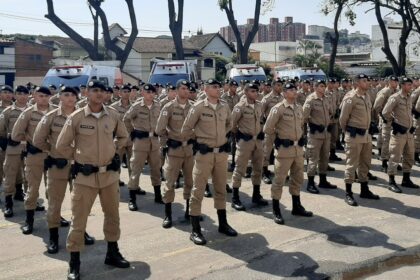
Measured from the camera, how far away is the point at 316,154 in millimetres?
9211

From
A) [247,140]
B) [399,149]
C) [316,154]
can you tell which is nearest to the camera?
[247,140]

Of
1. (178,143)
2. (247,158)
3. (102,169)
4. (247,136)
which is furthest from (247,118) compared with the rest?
(102,169)

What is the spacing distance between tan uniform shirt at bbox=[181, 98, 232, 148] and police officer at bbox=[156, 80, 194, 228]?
1.91 ft

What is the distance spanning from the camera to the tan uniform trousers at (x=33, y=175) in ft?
22.7

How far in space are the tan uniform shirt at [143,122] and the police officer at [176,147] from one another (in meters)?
0.86

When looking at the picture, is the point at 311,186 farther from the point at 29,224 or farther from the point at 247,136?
the point at 29,224

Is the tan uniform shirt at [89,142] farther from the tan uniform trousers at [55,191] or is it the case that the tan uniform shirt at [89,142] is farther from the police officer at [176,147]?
the police officer at [176,147]

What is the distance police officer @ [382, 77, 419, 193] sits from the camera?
29.9 feet

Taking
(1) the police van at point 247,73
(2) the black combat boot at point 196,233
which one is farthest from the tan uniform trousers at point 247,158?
(1) the police van at point 247,73

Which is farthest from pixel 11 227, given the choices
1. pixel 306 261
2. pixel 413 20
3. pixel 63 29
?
pixel 63 29

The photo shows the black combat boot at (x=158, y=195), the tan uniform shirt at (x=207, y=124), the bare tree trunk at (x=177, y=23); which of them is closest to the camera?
Result: the tan uniform shirt at (x=207, y=124)

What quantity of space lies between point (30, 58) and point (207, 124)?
4569cm

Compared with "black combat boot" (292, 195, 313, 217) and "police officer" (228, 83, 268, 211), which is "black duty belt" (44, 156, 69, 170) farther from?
"black combat boot" (292, 195, 313, 217)

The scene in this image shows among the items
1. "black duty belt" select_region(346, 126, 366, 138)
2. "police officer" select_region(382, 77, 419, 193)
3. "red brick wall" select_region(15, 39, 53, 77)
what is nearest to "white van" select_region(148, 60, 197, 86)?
"police officer" select_region(382, 77, 419, 193)
